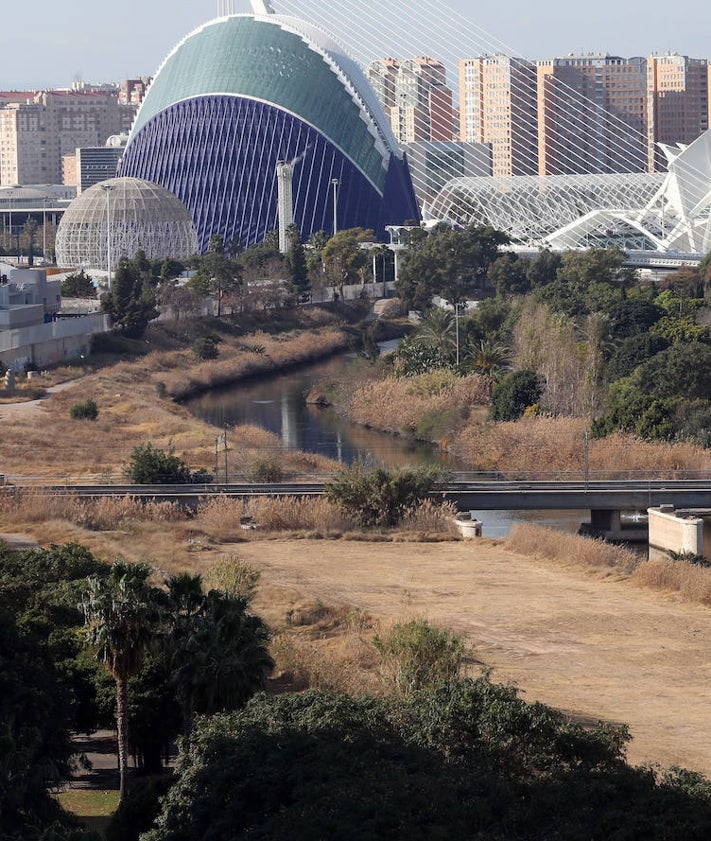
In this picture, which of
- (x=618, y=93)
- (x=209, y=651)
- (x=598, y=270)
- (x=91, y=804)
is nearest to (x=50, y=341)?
(x=598, y=270)

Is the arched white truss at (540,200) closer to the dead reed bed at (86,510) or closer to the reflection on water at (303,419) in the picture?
the reflection on water at (303,419)

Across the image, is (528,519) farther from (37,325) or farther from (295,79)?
(295,79)

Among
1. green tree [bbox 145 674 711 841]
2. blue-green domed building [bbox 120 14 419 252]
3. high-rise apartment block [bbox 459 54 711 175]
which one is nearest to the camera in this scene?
green tree [bbox 145 674 711 841]

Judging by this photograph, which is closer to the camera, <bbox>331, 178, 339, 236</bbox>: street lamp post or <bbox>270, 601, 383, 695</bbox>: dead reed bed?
<bbox>270, 601, 383, 695</bbox>: dead reed bed

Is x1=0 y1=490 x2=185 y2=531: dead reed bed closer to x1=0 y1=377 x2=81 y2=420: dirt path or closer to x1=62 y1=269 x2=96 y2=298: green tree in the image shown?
x1=0 y1=377 x2=81 y2=420: dirt path

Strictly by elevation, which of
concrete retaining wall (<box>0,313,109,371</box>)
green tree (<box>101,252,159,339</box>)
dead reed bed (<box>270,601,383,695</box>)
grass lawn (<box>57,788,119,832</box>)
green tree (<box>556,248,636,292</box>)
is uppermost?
green tree (<box>556,248,636,292</box>)

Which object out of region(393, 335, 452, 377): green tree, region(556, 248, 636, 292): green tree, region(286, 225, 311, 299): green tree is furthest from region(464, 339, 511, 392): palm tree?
region(286, 225, 311, 299): green tree

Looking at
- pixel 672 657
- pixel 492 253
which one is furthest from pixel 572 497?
pixel 492 253

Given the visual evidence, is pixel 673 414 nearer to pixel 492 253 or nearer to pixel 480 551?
pixel 480 551
